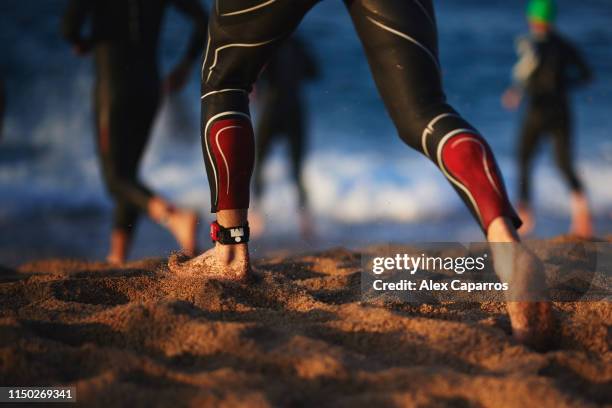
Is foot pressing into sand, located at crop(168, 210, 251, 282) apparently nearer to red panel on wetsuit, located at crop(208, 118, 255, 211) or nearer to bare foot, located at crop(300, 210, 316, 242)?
red panel on wetsuit, located at crop(208, 118, 255, 211)

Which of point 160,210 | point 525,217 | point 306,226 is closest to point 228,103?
point 160,210

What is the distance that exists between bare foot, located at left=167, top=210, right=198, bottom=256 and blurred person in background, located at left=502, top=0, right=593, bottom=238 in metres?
4.34

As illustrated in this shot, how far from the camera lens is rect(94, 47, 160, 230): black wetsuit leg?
4648 mm

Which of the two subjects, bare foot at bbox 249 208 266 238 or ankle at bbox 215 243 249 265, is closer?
ankle at bbox 215 243 249 265

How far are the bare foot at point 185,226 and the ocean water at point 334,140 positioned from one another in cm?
326

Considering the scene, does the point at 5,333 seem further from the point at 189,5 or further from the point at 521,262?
the point at 189,5

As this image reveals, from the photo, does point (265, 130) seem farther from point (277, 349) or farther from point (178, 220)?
point (277, 349)

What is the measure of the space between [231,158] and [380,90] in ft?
1.80

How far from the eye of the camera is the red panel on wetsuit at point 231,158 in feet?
8.19

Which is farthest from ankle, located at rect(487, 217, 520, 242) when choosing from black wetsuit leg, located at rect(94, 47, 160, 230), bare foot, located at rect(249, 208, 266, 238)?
bare foot, located at rect(249, 208, 266, 238)

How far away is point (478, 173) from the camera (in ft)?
6.95

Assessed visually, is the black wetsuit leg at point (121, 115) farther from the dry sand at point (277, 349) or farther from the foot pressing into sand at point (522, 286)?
the foot pressing into sand at point (522, 286)

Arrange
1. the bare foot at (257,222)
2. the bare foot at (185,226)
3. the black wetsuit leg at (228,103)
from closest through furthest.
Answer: the black wetsuit leg at (228,103)
the bare foot at (185,226)
the bare foot at (257,222)

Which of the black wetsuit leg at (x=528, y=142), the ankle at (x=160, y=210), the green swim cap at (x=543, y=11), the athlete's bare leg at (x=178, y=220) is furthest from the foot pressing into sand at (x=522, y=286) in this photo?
the green swim cap at (x=543, y=11)
